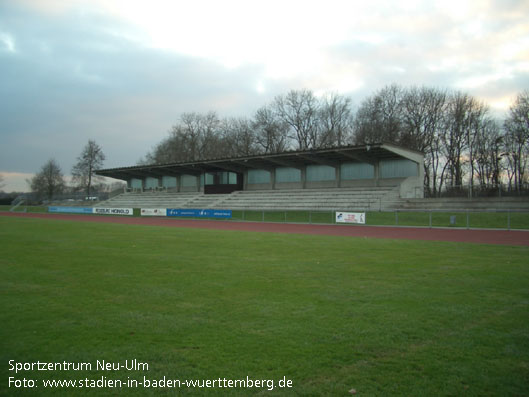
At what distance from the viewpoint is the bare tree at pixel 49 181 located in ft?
276

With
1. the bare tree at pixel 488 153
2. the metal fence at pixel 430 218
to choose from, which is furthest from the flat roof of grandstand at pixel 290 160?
the bare tree at pixel 488 153

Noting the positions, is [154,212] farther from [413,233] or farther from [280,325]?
[280,325]

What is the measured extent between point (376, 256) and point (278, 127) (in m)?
58.7

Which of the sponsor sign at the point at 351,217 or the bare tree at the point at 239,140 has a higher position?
the bare tree at the point at 239,140

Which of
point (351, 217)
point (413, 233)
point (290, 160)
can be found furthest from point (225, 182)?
point (413, 233)

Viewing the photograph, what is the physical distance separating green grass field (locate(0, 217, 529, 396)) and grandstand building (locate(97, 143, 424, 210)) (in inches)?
1175

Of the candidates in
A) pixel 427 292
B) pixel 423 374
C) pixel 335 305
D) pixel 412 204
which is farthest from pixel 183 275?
pixel 412 204

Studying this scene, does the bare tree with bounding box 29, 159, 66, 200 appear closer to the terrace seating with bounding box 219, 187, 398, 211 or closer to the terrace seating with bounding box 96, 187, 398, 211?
the terrace seating with bounding box 96, 187, 398, 211

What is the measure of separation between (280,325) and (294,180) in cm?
4612

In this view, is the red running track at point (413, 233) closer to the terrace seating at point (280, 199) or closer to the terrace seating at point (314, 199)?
the terrace seating at point (314, 199)

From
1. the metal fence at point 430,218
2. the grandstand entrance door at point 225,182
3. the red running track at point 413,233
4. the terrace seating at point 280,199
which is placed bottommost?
the red running track at point 413,233

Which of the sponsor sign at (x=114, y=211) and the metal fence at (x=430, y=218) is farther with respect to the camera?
the sponsor sign at (x=114, y=211)

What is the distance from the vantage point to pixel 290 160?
48.1m

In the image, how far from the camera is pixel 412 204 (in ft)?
119
